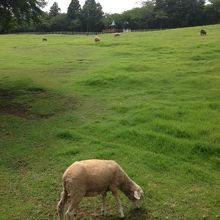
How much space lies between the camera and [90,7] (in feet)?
325

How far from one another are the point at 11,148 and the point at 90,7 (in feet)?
292

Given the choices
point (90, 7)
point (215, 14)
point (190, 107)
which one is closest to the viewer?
point (190, 107)

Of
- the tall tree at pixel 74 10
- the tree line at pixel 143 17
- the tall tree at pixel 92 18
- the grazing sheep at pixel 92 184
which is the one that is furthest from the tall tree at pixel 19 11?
the tall tree at pixel 74 10

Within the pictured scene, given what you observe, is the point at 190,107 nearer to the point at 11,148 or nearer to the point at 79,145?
the point at 79,145

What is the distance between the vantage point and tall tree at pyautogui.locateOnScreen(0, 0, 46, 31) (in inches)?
850

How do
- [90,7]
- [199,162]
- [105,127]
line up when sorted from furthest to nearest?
[90,7], [105,127], [199,162]

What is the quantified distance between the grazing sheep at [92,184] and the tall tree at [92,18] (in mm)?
86232

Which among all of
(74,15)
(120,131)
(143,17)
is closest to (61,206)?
(120,131)

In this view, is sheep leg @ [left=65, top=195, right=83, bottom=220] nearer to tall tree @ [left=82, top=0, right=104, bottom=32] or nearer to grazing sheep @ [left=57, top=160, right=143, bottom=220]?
grazing sheep @ [left=57, top=160, right=143, bottom=220]

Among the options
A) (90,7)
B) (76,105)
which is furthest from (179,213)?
(90,7)

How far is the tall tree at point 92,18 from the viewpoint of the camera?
94312 mm

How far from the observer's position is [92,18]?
9550 cm

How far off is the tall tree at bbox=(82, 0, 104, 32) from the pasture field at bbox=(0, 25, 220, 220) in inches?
2662

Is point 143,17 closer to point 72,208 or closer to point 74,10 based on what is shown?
point 74,10
